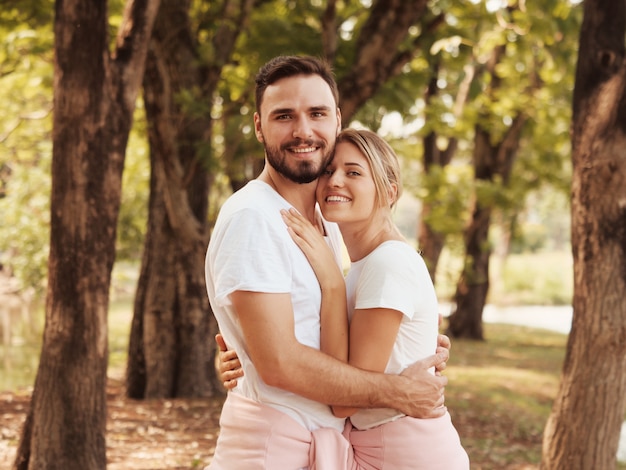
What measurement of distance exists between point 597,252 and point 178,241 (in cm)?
540

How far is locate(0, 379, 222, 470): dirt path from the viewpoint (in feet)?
24.2

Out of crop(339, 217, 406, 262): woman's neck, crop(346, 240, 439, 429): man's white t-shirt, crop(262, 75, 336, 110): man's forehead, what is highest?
crop(262, 75, 336, 110): man's forehead

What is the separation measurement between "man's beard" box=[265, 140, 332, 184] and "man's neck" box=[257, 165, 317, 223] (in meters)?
0.06

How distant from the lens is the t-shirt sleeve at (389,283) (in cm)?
289

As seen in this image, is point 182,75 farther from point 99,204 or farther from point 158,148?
point 99,204

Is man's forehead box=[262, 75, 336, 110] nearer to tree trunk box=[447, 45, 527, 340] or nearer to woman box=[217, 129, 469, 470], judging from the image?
woman box=[217, 129, 469, 470]

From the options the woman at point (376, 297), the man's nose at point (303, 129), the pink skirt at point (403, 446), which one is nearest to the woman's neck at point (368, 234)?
the woman at point (376, 297)

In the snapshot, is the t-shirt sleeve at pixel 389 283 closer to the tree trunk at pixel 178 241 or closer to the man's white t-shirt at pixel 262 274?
the man's white t-shirt at pixel 262 274

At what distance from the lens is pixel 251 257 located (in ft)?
9.04

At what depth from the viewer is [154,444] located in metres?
8.05

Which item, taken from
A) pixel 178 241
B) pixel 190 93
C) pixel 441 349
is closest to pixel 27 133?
pixel 178 241

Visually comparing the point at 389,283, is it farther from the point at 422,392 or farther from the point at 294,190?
the point at 294,190

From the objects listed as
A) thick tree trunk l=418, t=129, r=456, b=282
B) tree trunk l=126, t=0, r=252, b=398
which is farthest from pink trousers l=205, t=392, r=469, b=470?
thick tree trunk l=418, t=129, r=456, b=282

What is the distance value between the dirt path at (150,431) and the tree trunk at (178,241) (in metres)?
0.38
